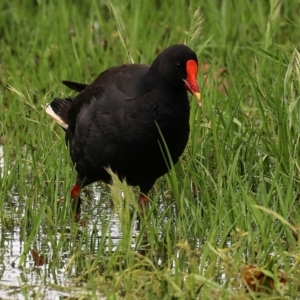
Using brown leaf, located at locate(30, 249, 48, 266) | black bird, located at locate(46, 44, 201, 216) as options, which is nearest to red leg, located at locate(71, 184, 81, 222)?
black bird, located at locate(46, 44, 201, 216)

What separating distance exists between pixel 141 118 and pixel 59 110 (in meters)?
1.22

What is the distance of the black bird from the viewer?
5047 millimetres

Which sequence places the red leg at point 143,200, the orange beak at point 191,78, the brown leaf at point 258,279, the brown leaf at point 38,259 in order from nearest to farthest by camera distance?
the brown leaf at point 258,279 < the brown leaf at point 38,259 < the orange beak at point 191,78 < the red leg at point 143,200

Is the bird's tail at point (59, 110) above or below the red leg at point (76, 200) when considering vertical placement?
above

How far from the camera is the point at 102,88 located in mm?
5402

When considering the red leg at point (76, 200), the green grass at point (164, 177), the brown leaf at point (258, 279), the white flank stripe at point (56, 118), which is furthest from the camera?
the white flank stripe at point (56, 118)

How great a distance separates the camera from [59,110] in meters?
6.15

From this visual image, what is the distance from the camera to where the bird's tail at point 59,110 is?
6.07m

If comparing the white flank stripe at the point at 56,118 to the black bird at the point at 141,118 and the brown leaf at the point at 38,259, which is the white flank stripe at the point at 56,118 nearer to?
the black bird at the point at 141,118

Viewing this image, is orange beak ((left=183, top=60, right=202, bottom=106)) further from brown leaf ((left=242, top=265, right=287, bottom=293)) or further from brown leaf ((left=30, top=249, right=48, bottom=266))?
brown leaf ((left=242, top=265, right=287, bottom=293))

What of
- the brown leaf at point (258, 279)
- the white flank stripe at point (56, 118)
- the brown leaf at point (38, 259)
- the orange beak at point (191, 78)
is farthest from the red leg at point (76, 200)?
the brown leaf at point (258, 279)

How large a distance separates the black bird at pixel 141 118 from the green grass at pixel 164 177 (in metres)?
0.16

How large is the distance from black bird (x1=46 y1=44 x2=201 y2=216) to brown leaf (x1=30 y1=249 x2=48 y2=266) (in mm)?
746

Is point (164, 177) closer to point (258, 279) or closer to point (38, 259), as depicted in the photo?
point (38, 259)
